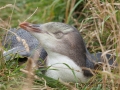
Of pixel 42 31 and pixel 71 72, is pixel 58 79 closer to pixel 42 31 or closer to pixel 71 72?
pixel 71 72

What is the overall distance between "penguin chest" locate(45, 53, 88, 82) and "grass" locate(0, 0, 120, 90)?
0.22 feet

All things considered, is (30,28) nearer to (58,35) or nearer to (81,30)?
(58,35)

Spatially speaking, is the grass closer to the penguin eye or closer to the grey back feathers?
the grey back feathers

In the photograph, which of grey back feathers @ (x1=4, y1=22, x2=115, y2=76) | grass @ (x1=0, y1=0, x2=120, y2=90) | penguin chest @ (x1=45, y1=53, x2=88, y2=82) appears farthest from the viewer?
grey back feathers @ (x1=4, y1=22, x2=115, y2=76)

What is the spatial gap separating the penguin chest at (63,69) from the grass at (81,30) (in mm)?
67

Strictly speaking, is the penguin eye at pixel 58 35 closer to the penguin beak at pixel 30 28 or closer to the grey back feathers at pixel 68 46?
the grey back feathers at pixel 68 46

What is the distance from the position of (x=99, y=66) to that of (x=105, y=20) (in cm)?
53

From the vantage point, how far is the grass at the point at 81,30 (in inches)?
160

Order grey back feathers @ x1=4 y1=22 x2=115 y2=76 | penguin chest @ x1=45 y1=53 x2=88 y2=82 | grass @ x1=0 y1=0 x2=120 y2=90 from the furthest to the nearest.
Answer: grey back feathers @ x1=4 y1=22 x2=115 y2=76
penguin chest @ x1=45 y1=53 x2=88 y2=82
grass @ x1=0 y1=0 x2=120 y2=90

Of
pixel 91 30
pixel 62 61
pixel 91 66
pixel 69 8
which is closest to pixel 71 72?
pixel 62 61

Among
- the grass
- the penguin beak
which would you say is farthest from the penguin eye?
the grass

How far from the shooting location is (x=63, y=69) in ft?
14.3

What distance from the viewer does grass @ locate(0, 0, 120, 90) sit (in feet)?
13.3

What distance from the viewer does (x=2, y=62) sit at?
14.4 feet
